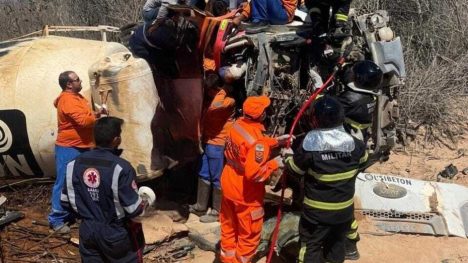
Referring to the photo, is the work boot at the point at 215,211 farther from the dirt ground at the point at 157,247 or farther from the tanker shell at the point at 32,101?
the tanker shell at the point at 32,101

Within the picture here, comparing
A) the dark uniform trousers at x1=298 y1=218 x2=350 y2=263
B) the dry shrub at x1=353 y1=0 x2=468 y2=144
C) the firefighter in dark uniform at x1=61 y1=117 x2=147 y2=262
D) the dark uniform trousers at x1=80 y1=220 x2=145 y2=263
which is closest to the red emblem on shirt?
the firefighter in dark uniform at x1=61 y1=117 x2=147 y2=262

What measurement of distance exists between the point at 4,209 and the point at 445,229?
15.1 ft

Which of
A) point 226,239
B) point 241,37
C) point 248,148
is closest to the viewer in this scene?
point 248,148

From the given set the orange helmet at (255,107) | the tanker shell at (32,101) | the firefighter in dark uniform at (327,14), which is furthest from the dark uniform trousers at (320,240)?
the tanker shell at (32,101)

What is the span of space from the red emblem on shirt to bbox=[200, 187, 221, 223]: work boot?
2397mm

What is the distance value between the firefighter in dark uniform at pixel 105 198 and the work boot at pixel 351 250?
2037 mm

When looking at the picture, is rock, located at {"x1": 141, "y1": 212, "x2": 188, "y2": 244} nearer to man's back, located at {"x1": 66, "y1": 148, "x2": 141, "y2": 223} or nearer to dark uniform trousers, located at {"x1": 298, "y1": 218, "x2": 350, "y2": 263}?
dark uniform trousers, located at {"x1": 298, "y1": 218, "x2": 350, "y2": 263}

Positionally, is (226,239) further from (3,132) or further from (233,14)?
(3,132)

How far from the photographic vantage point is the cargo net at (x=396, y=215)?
18.5 ft

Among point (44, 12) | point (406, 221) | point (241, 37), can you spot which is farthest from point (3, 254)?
point (44, 12)

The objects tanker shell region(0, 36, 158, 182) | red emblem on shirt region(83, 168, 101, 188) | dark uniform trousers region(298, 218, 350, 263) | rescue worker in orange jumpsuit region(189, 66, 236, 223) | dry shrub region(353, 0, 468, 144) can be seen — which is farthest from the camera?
dry shrub region(353, 0, 468, 144)

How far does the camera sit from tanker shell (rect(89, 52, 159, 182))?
219 inches

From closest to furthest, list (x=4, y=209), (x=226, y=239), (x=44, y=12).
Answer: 1. (x=226, y=239)
2. (x=4, y=209)
3. (x=44, y=12)

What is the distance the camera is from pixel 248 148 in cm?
450
